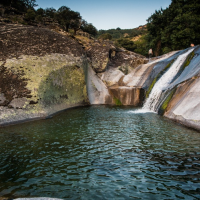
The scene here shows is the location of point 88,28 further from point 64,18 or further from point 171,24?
point 171,24

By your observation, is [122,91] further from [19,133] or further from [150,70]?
[19,133]

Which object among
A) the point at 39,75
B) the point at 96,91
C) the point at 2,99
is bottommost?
the point at 2,99

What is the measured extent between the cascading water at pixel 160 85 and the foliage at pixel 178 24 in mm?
19974

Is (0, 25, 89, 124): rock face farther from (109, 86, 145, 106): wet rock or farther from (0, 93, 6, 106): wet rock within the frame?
(109, 86, 145, 106): wet rock

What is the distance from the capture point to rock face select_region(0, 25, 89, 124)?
17219 millimetres

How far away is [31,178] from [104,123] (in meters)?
8.71

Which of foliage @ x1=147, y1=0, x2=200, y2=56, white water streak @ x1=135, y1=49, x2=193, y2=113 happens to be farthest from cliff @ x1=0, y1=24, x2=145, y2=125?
foliage @ x1=147, y1=0, x2=200, y2=56

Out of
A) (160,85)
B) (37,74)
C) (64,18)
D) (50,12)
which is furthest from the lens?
(50,12)

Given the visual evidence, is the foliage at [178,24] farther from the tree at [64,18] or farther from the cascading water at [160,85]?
the tree at [64,18]

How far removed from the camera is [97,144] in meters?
10.5

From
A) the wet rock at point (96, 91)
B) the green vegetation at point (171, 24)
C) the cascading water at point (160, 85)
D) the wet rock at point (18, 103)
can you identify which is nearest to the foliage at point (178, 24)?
the green vegetation at point (171, 24)

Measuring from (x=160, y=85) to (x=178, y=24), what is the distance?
2455cm

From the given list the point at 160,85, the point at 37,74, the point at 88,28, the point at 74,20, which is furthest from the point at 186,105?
the point at 88,28

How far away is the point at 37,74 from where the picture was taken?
1956cm
